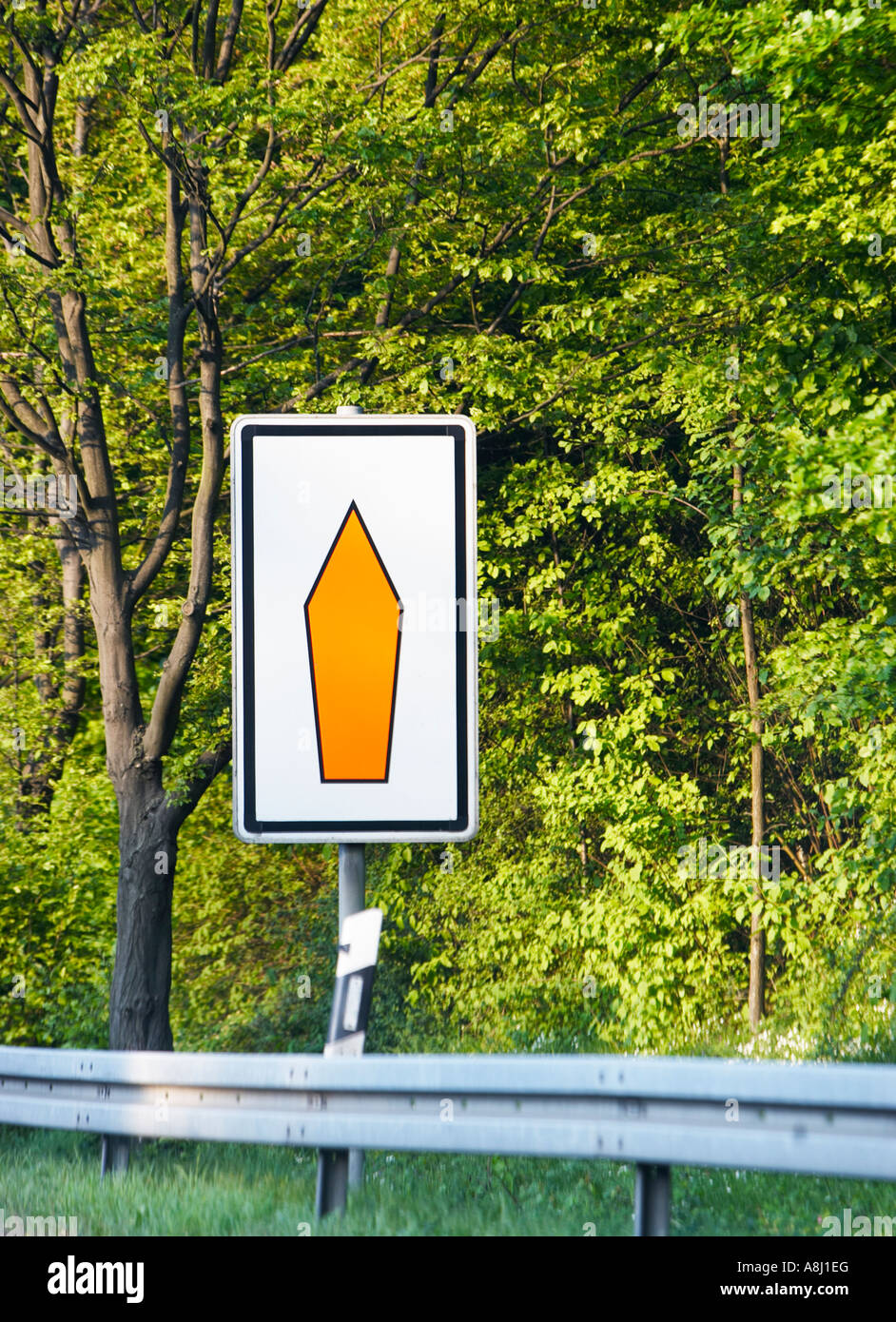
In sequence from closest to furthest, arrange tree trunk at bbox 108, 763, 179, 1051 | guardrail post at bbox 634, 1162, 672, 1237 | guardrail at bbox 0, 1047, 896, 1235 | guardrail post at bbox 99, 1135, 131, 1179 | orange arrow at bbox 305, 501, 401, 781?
1. guardrail at bbox 0, 1047, 896, 1235
2. guardrail post at bbox 634, 1162, 672, 1237
3. orange arrow at bbox 305, 501, 401, 781
4. guardrail post at bbox 99, 1135, 131, 1179
5. tree trunk at bbox 108, 763, 179, 1051

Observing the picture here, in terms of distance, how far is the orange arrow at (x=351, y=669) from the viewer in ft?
13.0

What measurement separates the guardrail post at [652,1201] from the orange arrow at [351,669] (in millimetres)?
1461

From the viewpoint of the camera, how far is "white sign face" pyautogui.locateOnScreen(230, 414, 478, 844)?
398 cm

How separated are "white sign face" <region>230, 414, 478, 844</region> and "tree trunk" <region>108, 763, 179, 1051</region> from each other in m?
7.77

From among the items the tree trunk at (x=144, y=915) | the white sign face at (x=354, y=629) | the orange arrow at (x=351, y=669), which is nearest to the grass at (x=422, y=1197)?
the white sign face at (x=354, y=629)

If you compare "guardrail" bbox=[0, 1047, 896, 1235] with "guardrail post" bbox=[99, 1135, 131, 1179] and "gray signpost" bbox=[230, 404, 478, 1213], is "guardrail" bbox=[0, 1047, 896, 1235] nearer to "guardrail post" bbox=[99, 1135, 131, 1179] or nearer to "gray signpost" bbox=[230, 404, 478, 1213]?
"gray signpost" bbox=[230, 404, 478, 1213]

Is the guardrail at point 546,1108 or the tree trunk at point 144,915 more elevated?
the guardrail at point 546,1108

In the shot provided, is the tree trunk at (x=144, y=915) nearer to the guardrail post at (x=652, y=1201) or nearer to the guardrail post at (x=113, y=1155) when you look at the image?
the guardrail post at (x=113, y=1155)

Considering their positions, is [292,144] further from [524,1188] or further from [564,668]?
[524,1188]

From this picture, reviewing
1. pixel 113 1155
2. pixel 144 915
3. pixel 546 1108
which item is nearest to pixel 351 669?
pixel 546 1108

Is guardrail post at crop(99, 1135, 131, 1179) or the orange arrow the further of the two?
guardrail post at crop(99, 1135, 131, 1179)

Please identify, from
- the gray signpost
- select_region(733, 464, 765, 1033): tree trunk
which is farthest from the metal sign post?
select_region(733, 464, 765, 1033): tree trunk

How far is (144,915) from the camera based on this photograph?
11328 millimetres

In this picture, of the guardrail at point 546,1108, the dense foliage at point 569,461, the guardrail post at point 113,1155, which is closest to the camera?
the guardrail at point 546,1108
